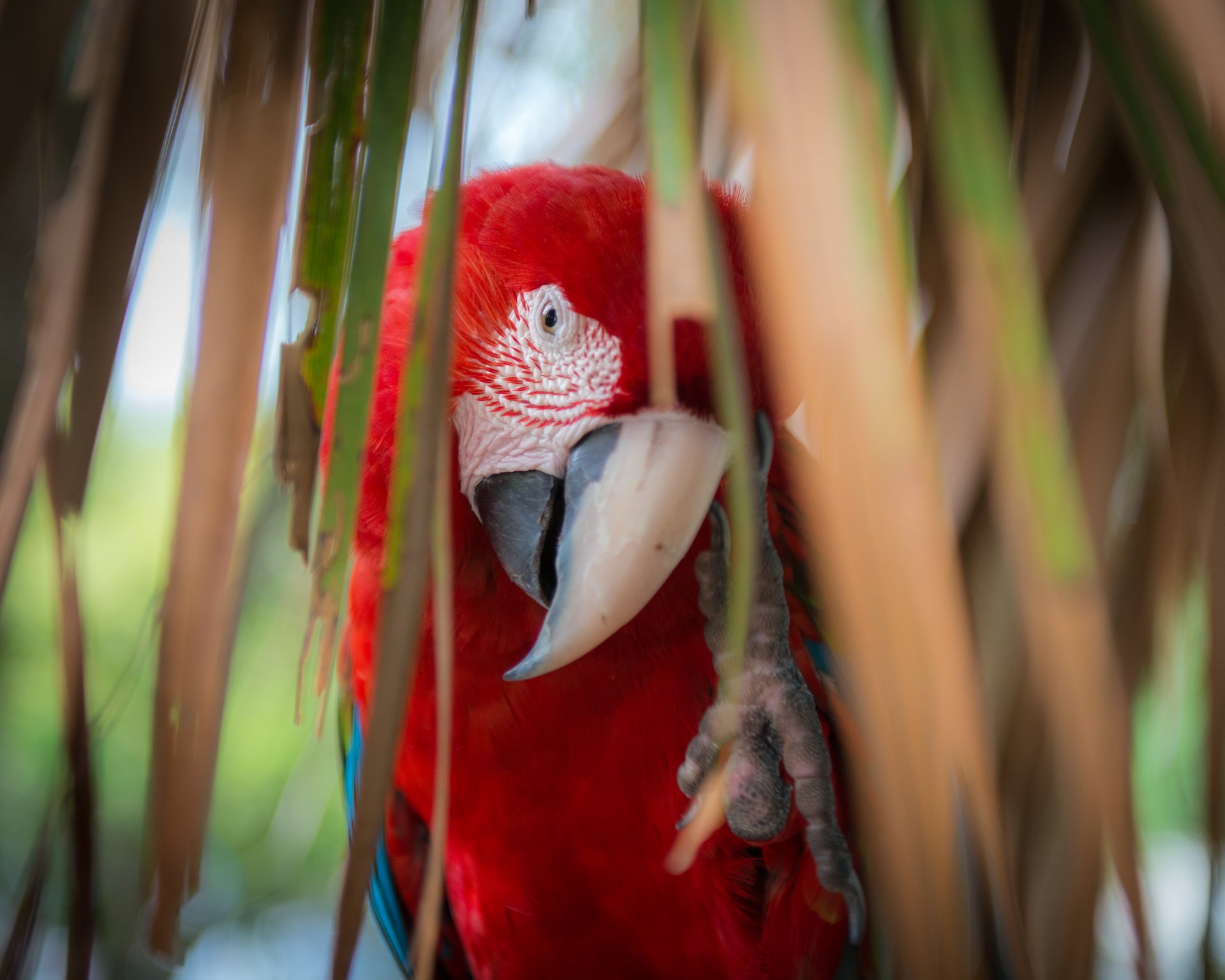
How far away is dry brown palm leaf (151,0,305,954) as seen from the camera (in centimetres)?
38

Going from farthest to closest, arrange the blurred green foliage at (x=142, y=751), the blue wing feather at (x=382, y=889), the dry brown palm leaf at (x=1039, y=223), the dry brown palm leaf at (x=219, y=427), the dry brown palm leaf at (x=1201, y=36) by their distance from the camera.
Result: the blurred green foliage at (x=142, y=751), the blue wing feather at (x=382, y=889), the dry brown palm leaf at (x=1039, y=223), the dry brown palm leaf at (x=219, y=427), the dry brown palm leaf at (x=1201, y=36)

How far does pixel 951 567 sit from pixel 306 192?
0.33 meters

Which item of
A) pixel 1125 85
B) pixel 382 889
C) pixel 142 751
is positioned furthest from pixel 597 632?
pixel 142 751

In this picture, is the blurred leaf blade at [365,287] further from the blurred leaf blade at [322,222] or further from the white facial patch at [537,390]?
the white facial patch at [537,390]

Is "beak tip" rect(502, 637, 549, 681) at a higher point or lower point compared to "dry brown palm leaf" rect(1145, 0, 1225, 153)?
lower

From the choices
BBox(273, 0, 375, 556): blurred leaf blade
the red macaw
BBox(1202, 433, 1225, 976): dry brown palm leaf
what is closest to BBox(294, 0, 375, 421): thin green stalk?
BBox(273, 0, 375, 556): blurred leaf blade

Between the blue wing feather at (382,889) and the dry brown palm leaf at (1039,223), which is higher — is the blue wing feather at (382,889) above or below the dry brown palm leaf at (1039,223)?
below

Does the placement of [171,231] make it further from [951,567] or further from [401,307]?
[951,567]

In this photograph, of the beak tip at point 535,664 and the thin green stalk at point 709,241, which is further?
the beak tip at point 535,664

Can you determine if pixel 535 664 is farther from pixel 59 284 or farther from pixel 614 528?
pixel 59 284

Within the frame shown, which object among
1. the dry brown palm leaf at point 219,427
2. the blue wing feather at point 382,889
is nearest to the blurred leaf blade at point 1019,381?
the dry brown palm leaf at point 219,427

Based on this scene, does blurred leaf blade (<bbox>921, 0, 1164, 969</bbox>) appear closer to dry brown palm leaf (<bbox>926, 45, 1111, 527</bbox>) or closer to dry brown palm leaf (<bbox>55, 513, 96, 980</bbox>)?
dry brown palm leaf (<bbox>926, 45, 1111, 527</bbox>)

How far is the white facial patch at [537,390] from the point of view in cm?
66

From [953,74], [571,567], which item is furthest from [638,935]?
[953,74]
